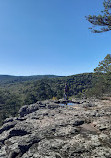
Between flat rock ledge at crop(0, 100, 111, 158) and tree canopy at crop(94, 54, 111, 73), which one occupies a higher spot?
tree canopy at crop(94, 54, 111, 73)

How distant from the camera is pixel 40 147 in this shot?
11273 millimetres

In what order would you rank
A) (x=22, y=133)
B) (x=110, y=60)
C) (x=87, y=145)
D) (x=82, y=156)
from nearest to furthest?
1. (x=82, y=156)
2. (x=87, y=145)
3. (x=22, y=133)
4. (x=110, y=60)

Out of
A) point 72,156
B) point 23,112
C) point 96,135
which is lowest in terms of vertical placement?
point 23,112

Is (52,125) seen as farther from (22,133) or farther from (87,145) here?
(87,145)

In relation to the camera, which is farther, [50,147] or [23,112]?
[23,112]

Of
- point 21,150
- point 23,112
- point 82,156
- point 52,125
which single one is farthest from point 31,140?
point 23,112

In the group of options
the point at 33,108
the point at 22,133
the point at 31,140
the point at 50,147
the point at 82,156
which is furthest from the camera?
the point at 33,108

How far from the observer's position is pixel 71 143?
36.0 feet

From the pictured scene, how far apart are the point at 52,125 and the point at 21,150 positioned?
18.6ft

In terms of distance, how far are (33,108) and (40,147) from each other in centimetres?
1849

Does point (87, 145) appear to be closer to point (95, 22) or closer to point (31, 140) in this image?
point (31, 140)

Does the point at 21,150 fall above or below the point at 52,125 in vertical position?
below

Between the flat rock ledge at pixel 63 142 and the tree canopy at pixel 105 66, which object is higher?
the tree canopy at pixel 105 66

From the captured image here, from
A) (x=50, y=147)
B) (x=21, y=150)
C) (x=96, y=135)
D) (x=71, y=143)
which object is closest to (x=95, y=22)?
(x=96, y=135)
